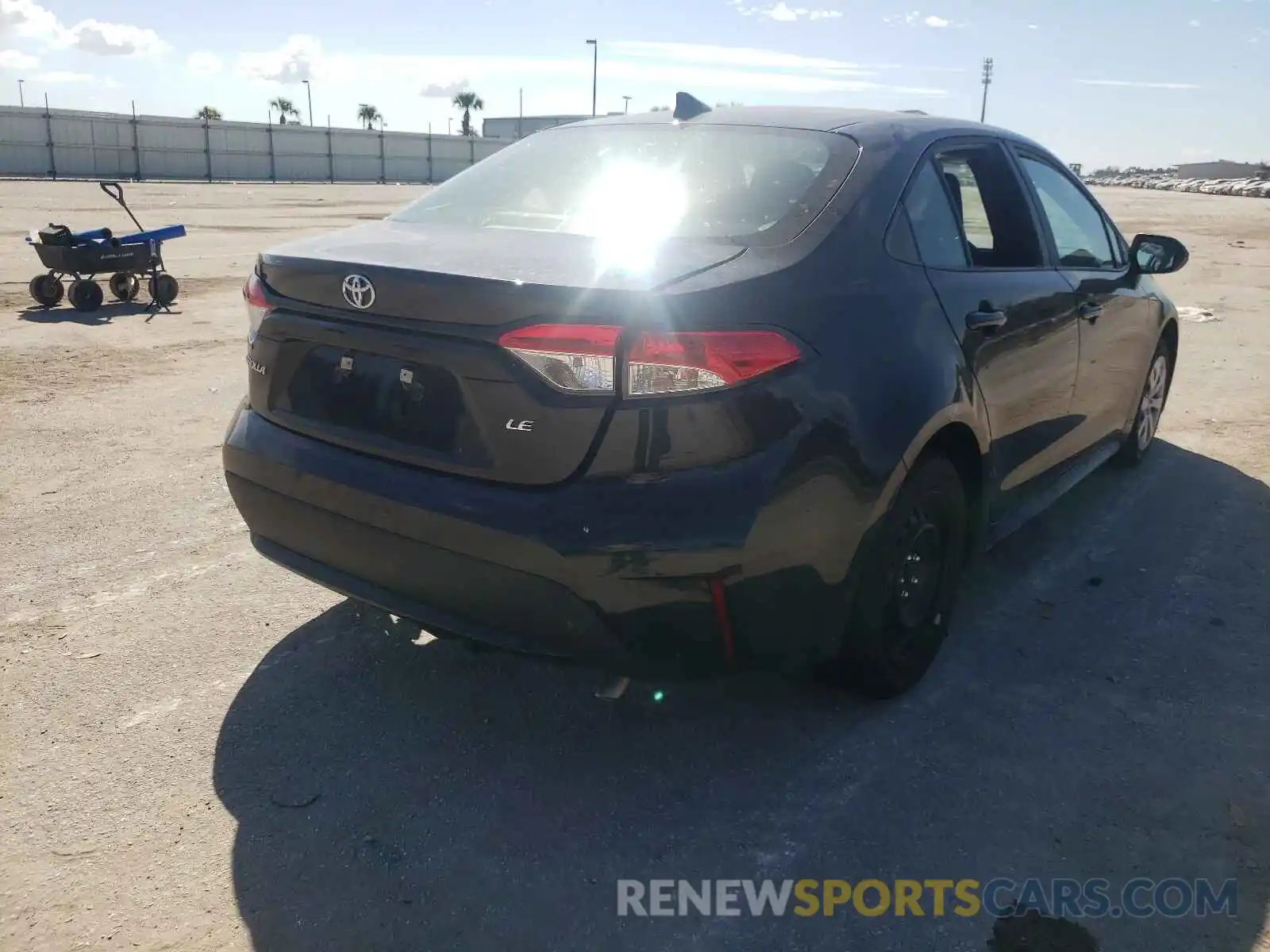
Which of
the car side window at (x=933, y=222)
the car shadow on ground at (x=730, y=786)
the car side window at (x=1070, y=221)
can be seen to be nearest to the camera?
the car shadow on ground at (x=730, y=786)

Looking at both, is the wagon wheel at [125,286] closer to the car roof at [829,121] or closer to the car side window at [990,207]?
the car roof at [829,121]

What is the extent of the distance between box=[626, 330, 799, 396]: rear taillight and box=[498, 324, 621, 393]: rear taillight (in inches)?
2.1

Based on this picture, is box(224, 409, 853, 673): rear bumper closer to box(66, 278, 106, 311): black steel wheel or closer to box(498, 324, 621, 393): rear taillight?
box(498, 324, 621, 393): rear taillight

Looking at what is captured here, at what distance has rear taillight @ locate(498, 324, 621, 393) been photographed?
232 cm

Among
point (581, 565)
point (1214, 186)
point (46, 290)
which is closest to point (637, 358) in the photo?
point (581, 565)

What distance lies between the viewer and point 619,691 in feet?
8.46

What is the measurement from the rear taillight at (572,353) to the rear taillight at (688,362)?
53 millimetres

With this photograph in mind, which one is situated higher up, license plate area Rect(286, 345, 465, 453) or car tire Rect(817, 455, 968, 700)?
license plate area Rect(286, 345, 465, 453)

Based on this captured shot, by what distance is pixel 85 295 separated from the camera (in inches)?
386

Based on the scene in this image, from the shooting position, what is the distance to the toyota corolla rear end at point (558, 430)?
92.4 inches

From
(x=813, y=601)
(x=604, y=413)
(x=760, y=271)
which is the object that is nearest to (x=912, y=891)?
(x=813, y=601)

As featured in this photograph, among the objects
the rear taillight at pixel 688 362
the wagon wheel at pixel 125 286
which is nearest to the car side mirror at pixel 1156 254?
the rear taillight at pixel 688 362

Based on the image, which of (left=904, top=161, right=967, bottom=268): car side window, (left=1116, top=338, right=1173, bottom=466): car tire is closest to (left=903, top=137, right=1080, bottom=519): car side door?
(left=904, top=161, right=967, bottom=268): car side window

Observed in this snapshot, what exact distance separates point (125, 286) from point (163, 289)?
0.40 metres
